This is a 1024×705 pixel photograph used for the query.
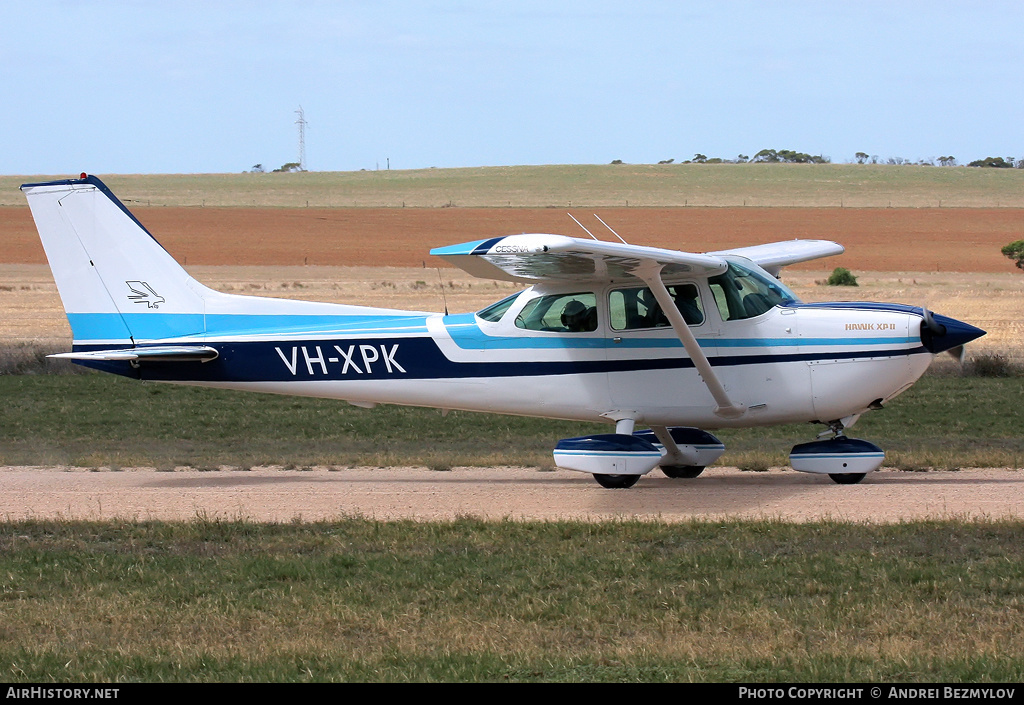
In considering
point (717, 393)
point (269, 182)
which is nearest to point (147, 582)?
point (717, 393)

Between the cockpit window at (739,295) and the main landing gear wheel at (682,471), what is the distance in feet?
6.72

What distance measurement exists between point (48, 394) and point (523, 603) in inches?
642

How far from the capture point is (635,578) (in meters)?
8.31

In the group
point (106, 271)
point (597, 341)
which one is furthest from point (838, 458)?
point (106, 271)

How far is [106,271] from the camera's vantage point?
13352 mm

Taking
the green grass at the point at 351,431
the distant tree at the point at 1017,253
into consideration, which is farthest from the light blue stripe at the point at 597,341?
the distant tree at the point at 1017,253

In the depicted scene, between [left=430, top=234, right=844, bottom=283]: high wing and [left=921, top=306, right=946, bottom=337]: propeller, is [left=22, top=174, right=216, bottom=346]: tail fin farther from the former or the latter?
[left=921, top=306, right=946, bottom=337]: propeller

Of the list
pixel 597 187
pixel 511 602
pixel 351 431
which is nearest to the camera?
pixel 511 602

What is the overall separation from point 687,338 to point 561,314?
1534 mm

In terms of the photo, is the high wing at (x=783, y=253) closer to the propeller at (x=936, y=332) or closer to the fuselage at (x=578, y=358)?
the fuselage at (x=578, y=358)

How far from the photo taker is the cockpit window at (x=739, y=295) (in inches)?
480

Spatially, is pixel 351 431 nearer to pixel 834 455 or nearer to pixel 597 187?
pixel 834 455

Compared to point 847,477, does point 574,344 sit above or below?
above

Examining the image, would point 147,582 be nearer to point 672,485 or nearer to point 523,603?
point 523,603
